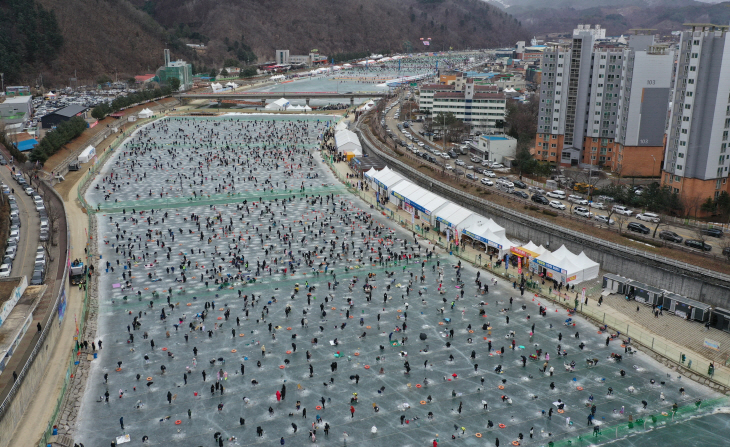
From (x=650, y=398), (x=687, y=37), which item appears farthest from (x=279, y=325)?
(x=687, y=37)

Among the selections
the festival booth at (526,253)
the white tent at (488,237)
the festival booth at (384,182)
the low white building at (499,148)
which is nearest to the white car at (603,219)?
the festival booth at (526,253)

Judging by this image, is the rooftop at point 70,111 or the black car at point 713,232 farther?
the rooftop at point 70,111

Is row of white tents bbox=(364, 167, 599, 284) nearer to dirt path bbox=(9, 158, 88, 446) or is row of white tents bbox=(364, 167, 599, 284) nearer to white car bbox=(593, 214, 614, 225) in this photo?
white car bbox=(593, 214, 614, 225)

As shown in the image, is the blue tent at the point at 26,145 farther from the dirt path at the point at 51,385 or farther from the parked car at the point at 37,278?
the parked car at the point at 37,278

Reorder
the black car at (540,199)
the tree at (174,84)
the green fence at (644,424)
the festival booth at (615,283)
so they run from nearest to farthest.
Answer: the green fence at (644,424) < the festival booth at (615,283) < the black car at (540,199) < the tree at (174,84)

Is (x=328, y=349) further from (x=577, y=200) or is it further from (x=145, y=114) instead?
(x=145, y=114)

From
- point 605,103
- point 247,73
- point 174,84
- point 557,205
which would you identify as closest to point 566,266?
point 557,205

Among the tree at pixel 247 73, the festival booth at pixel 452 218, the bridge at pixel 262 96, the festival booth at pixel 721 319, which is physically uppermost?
the tree at pixel 247 73
